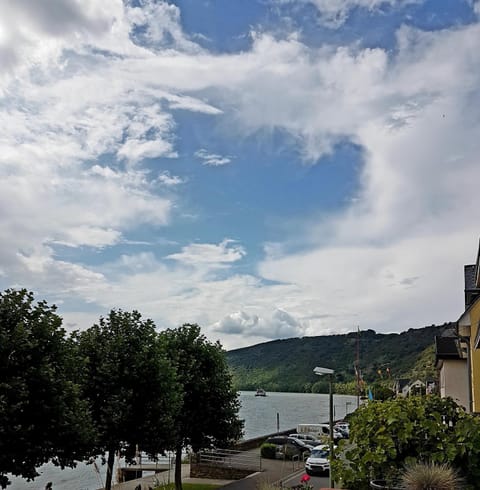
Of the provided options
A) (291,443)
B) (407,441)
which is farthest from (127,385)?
(291,443)

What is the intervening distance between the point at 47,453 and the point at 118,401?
543 centimetres

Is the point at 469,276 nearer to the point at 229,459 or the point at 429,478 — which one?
the point at 229,459

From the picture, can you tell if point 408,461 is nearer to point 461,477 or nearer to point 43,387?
point 461,477

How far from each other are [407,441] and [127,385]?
14.2m

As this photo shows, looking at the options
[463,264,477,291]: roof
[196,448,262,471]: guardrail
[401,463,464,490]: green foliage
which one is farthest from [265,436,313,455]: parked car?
A: [401,463,464,490]: green foliage

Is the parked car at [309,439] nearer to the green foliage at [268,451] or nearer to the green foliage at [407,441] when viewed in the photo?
the green foliage at [268,451]

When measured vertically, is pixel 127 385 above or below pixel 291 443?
above

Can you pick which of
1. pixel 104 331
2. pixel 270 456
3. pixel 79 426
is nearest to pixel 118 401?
pixel 104 331

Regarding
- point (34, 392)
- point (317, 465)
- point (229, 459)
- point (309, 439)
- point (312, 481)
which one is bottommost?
point (309, 439)

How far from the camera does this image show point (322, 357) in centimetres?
15638

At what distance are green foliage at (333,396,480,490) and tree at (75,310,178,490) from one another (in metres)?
12.9

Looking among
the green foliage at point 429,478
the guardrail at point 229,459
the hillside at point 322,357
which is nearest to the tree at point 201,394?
the guardrail at point 229,459

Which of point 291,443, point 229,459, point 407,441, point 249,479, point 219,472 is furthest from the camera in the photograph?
point 291,443

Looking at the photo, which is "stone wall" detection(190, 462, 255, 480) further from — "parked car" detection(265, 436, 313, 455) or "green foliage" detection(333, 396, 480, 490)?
"green foliage" detection(333, 396, 480, 490)
